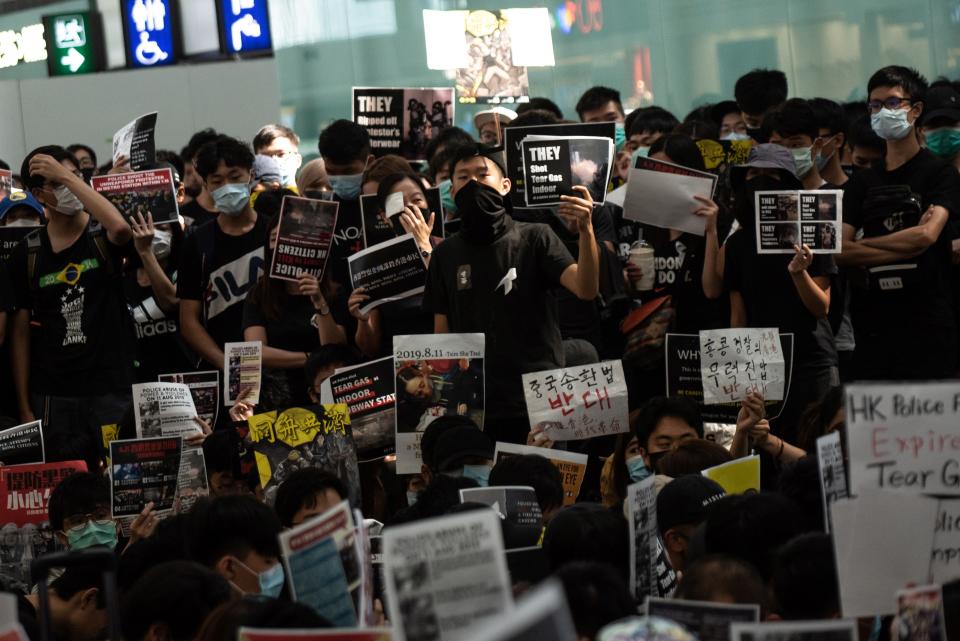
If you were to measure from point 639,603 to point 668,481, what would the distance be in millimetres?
1082

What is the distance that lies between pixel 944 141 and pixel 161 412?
396 centimetres

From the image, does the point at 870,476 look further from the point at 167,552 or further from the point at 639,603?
the point at 167,552

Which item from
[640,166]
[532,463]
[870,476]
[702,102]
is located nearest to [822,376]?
[640,166]

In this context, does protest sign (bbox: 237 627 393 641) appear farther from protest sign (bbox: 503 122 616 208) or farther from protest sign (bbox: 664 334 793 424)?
protest sign (bbox: 503 122 616 208)

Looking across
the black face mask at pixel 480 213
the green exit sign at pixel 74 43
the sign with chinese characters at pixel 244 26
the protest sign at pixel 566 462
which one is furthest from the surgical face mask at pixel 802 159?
the green exit sign at pixel 74 43

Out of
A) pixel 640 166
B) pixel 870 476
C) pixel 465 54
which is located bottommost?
pixel 870 476

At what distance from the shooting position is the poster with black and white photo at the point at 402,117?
859 centimetres

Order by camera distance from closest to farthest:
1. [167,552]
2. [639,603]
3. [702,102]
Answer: [639,603] < [167,552] < [702,102]

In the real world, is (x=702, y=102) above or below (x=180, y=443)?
above

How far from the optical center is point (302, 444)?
566 cm

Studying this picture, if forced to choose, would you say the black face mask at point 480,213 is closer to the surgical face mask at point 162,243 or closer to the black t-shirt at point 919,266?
the black t-shirt at point 919,266

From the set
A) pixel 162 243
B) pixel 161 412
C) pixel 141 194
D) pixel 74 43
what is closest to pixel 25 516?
pixel 161 412

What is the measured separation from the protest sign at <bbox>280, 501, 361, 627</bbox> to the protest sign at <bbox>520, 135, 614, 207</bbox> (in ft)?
10.4

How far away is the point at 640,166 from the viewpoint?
22.4ft
